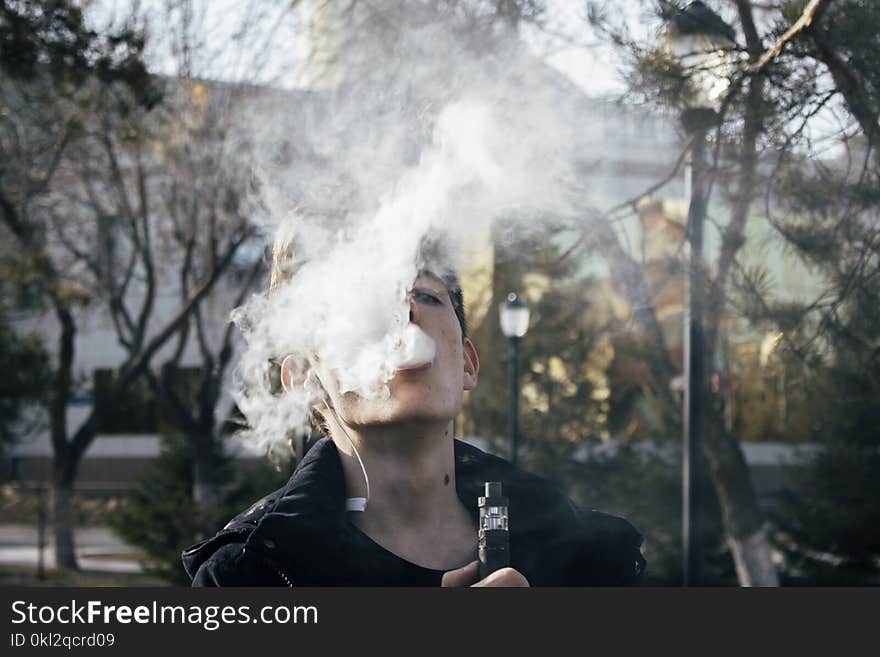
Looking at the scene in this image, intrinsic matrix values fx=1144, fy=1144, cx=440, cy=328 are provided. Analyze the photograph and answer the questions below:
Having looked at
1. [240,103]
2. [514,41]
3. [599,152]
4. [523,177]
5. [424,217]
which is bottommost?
[424,217]

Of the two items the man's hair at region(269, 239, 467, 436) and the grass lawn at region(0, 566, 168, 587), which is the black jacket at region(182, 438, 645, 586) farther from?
the grass lawn at region(0, 566, 168, 587)

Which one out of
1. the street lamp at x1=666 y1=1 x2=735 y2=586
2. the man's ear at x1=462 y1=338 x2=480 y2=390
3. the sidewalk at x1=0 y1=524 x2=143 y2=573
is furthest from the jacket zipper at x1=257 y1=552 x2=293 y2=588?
the sidewalk at x1=0 y1=524 x2=143 y2=573

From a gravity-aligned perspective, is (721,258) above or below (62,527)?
above

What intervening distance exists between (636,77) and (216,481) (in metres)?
11.2

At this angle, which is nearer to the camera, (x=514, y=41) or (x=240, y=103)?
(x=514, y=41)

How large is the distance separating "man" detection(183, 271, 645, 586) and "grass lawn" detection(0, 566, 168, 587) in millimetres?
12330

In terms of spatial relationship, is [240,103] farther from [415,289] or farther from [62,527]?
[415,289]

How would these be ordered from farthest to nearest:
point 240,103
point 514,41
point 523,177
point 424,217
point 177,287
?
1. point 177,287
2. point 240,103
3. point 514,41
4. point 523,177
5. point 424,217

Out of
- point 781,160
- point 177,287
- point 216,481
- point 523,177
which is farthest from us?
point 177,287

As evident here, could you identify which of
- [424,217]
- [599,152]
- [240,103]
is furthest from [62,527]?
[424,217]

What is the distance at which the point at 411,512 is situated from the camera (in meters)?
2.23

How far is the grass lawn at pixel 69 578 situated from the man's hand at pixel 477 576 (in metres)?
12.6

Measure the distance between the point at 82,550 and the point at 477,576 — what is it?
63.9 feet

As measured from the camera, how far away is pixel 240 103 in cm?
1330
